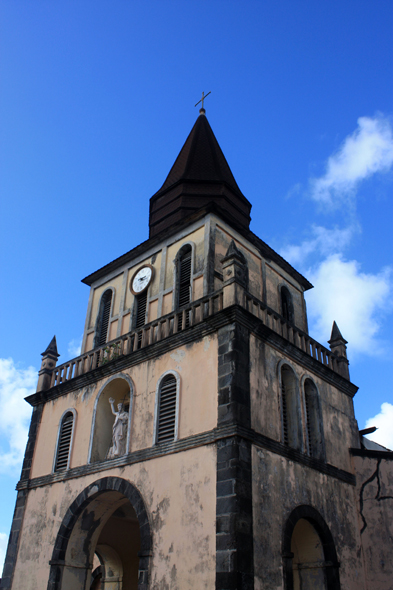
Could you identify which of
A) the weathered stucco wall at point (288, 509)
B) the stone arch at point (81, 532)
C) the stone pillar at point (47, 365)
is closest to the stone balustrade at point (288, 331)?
the weathered stucco wall at point (288, 509)

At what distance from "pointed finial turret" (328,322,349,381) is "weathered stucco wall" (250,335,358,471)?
2.97 ft

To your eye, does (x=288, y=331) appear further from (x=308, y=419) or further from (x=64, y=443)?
(x=64, y=443)

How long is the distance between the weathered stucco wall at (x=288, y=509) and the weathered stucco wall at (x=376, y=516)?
34 cm

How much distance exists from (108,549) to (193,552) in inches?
312

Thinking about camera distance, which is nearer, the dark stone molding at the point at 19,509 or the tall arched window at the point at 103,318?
the dark stone molding at the point at 19,509

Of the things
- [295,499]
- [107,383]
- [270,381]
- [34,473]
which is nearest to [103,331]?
[107,383]

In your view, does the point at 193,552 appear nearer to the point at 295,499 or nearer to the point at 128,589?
the point at 295,499

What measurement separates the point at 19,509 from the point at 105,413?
426cm

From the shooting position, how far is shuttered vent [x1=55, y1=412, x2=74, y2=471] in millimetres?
16672

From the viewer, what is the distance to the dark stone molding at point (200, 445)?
40.2 ft

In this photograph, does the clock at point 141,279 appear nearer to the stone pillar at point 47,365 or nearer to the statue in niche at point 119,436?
the stone pillar at point 47,365

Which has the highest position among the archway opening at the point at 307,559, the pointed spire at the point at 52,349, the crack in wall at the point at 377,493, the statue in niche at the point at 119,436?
the pointed spire at the point at 52,349

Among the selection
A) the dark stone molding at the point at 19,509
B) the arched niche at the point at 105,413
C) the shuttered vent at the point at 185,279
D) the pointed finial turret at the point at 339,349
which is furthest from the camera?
the pointed finial turret at the point at 339,349

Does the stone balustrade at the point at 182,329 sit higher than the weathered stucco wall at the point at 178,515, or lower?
higher
